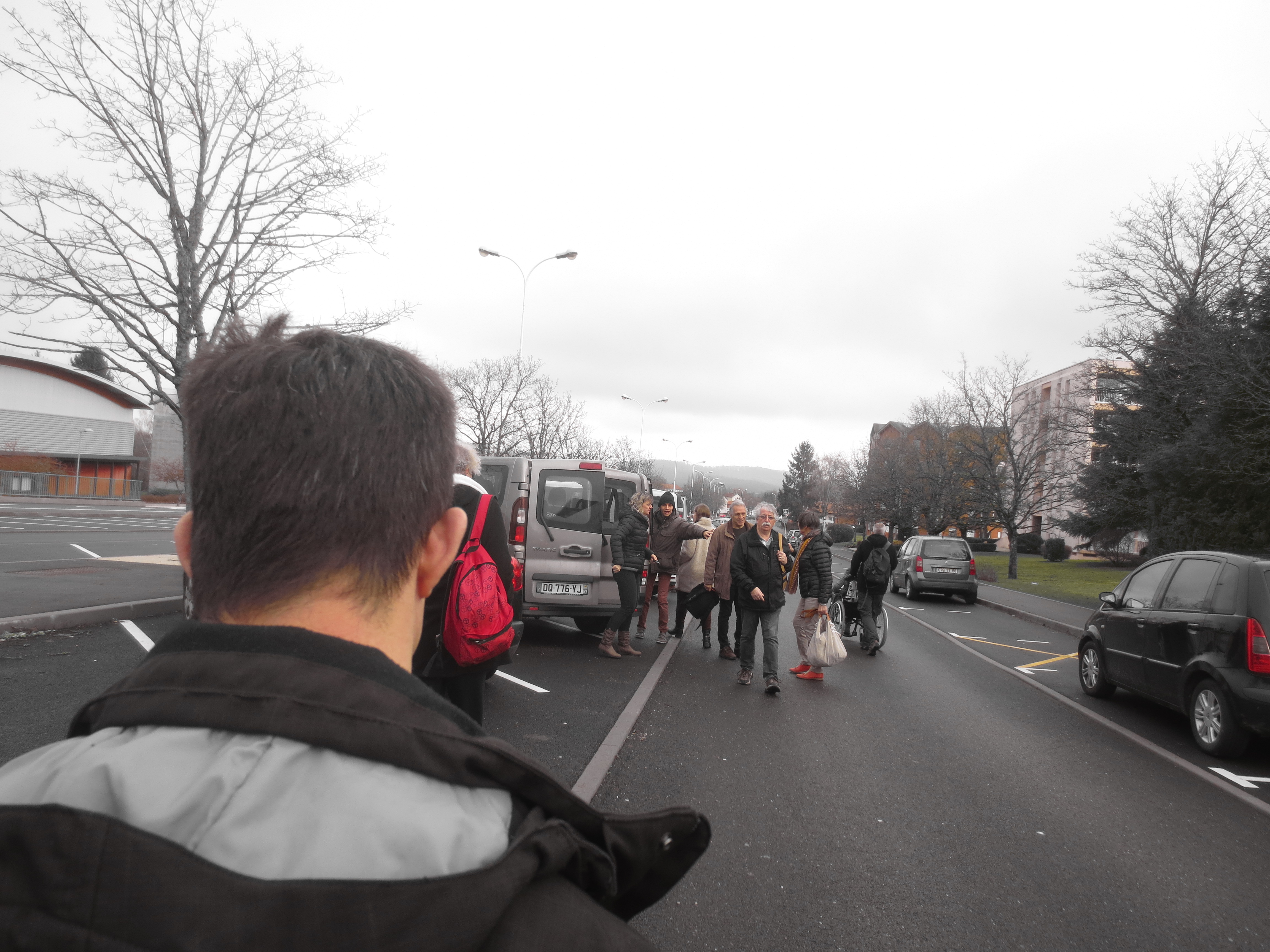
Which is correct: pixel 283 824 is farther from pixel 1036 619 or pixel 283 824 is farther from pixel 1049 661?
pixel 1036 619

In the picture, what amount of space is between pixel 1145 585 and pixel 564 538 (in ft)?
20.8

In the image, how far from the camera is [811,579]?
8281mm

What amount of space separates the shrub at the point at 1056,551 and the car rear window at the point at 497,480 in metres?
42.6

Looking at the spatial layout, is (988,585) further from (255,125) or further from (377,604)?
(377,604)

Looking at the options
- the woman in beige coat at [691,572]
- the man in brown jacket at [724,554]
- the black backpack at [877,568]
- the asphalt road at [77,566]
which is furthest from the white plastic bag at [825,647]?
the asphalt road at [77,566]

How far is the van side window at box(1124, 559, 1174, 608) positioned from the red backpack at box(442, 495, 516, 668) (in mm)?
6685

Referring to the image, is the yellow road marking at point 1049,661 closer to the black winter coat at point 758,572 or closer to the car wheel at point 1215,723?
the car wheel at point 1215,723

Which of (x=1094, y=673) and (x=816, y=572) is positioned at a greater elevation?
(x=816, y=572)

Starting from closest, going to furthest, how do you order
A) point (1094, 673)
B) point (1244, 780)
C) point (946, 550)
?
point (1244, 780)
point (1094, 673)
point (946, 550)

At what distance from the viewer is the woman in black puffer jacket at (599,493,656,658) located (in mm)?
9055

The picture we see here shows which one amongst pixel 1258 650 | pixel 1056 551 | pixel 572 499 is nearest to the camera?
pixel 1258 650

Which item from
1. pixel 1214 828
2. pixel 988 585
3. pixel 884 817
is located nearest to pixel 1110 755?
pixel 1214 828

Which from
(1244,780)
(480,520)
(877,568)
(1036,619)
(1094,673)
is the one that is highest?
(480,520)

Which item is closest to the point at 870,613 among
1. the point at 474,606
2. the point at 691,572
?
the point at 691,572
